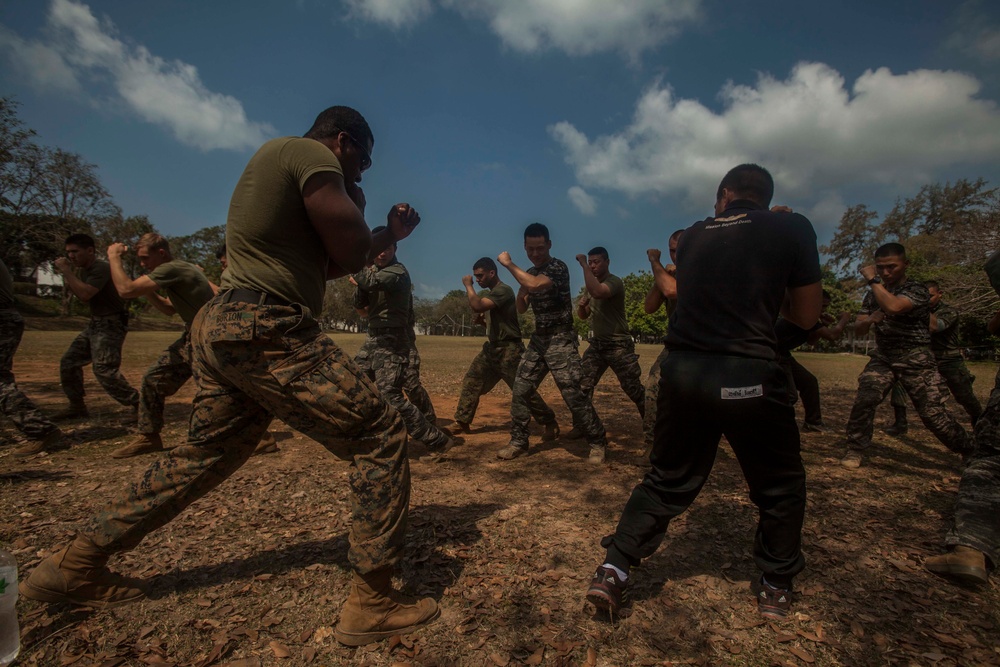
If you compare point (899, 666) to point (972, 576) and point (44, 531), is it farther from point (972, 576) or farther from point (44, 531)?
point (44, 531)

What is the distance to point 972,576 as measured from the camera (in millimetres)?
2691

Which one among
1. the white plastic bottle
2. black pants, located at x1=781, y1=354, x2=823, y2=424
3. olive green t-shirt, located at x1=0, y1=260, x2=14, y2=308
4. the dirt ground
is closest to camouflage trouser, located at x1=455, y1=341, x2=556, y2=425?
the dirt ground

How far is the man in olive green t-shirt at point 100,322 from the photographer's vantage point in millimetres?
5777

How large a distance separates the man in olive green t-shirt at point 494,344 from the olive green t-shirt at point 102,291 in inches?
169

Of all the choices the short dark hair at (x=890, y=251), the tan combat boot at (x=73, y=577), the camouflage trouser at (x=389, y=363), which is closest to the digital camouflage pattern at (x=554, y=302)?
the camouflage trouser at (x=389, y=363)

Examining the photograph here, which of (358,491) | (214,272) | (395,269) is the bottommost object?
(358,491)

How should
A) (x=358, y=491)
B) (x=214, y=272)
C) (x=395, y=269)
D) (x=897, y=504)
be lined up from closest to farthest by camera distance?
(x=358, y=491)
(x=897, y=504)
(x=395, y=269)
(x=214, y=272)

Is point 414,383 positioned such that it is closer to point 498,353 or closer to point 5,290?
point 498,353

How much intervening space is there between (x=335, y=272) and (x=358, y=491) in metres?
1.20

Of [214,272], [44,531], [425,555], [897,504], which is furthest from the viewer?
[214,272]

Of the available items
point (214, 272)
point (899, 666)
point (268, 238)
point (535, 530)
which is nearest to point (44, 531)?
point (268, 238)

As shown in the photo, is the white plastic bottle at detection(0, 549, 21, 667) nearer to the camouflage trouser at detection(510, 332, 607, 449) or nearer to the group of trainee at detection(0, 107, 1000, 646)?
the group of trainee at detection(0, 107, 1000, 646)

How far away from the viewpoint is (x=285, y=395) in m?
2.17

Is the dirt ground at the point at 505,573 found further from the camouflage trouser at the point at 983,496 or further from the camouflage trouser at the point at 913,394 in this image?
the camouflage trouser at the point at 913,394
